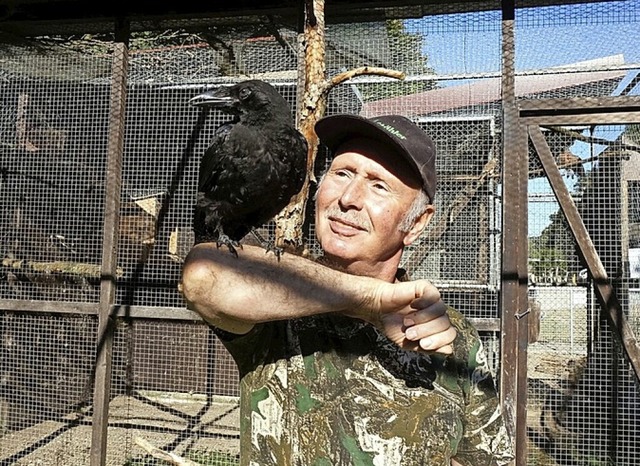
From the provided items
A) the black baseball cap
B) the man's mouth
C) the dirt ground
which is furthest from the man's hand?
the dirt ground

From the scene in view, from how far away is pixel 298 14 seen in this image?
375 centimetres

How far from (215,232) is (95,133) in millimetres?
2748

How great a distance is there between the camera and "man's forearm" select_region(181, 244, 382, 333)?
107 centimetres

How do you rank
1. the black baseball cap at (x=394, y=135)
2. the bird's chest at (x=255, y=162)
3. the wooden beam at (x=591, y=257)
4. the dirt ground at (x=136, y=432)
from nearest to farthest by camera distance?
the black baseball cap at (x=394, y=135), the bird's chest at (x=255, y=162), the wooden beam at (x=591, y=257), the dirt ground at (x=136, y=432)

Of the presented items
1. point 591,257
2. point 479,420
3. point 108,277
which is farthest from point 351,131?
point 108,277

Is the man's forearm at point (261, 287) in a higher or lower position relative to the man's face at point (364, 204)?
lower

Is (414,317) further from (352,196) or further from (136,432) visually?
(136,432)

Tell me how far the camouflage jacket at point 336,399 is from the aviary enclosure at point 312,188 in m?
2.00

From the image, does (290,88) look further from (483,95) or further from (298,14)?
(483,95)

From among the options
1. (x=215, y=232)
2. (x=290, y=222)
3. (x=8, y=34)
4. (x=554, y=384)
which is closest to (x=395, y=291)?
(x=215, y=232)

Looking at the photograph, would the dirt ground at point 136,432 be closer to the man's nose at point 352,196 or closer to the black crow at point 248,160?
the black crow at point 248,160

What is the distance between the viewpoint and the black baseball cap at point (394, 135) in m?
1.55

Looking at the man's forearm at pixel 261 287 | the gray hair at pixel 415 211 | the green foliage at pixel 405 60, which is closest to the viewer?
the man's forearm at pixel 261 287

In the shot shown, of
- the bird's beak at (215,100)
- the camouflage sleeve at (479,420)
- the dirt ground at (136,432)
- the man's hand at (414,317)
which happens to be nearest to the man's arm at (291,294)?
the man's hand at (414,317)
